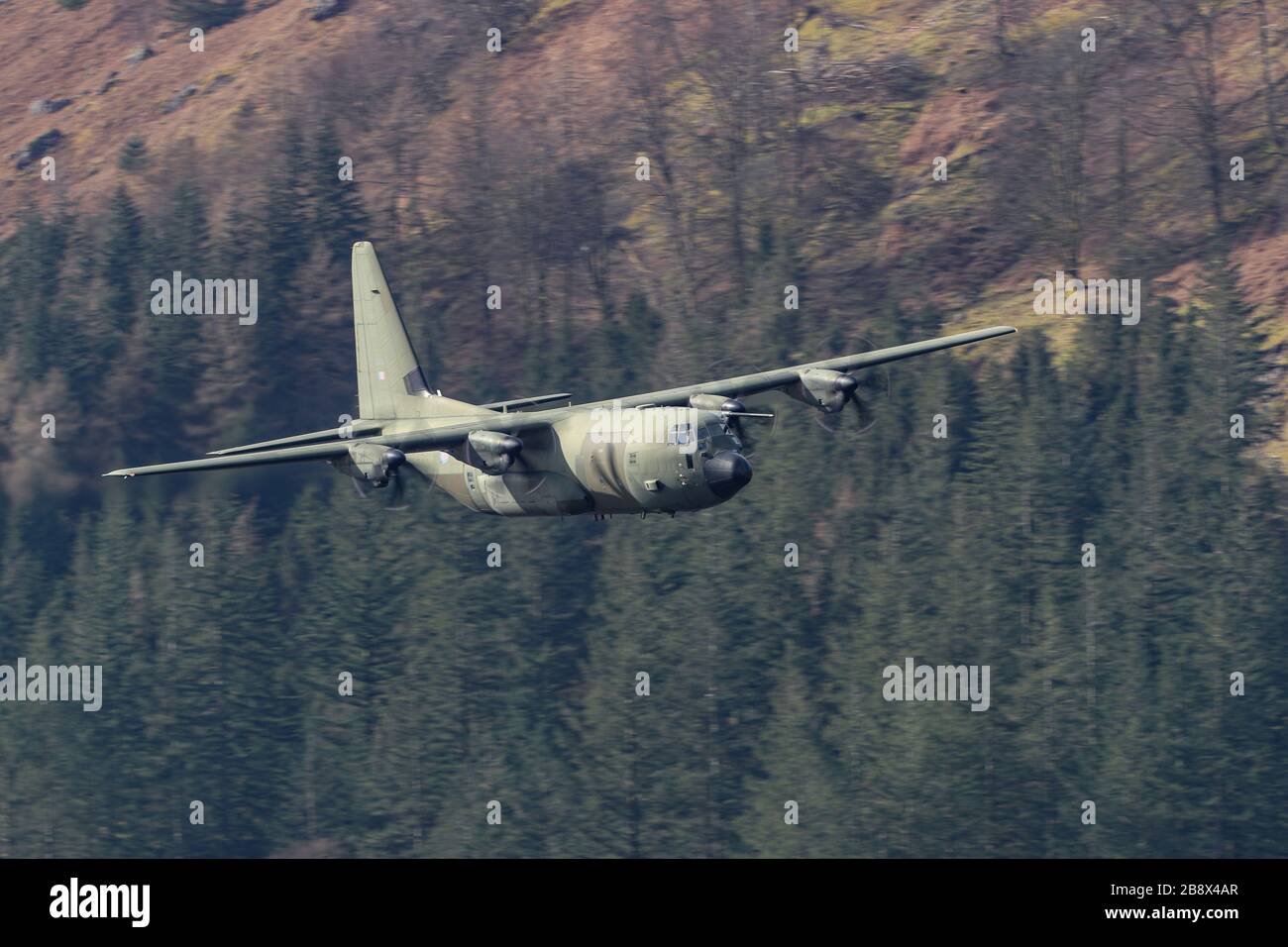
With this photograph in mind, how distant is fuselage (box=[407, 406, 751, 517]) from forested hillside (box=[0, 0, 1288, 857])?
48.1 metres

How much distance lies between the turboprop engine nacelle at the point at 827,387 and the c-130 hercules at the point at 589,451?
0.03 meters

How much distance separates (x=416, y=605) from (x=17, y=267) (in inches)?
1562

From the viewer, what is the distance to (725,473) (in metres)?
40.0

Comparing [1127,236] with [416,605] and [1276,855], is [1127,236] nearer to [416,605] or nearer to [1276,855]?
[1276,855]

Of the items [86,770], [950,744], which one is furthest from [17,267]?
[950,744]

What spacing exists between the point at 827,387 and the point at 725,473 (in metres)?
7.85

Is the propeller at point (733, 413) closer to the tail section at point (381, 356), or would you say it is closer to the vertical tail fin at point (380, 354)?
the tail section at point (381, 356)

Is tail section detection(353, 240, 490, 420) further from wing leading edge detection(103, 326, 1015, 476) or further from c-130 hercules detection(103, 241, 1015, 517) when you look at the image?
wing leading edge detection(103, 326, 1015, 476)

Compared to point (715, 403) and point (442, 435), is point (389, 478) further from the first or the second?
point (715, 403)

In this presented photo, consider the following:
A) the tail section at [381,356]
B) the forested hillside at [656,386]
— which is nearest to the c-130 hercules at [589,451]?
the tail section at [381,356]

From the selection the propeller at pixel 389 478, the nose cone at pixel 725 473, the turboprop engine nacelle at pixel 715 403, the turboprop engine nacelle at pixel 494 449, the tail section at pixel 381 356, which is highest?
the tail section at pixel 381 356

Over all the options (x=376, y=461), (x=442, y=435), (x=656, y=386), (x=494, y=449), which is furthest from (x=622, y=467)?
(x=656, y=386)

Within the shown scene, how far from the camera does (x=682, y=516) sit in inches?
3644

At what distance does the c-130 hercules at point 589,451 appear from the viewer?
4059cm
